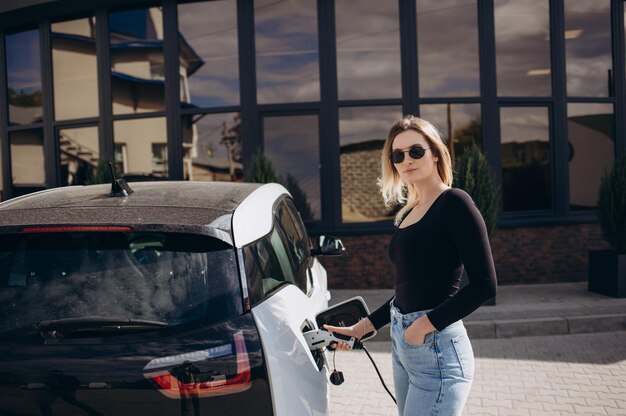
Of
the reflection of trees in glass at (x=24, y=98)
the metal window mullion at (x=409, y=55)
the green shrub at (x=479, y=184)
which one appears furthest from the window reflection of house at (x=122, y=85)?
the green shrub at (x=479, y=184)

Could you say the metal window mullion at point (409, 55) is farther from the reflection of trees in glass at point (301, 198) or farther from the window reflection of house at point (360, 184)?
the reflection of trees in glass at point (301, 198)

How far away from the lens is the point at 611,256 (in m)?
8.93

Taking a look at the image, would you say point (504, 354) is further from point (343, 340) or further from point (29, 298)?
point (29, 298)

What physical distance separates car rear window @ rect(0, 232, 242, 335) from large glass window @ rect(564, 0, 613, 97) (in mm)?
10021

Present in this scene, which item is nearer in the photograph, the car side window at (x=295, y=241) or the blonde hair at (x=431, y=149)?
the blonde hair at (x=431, y=149)

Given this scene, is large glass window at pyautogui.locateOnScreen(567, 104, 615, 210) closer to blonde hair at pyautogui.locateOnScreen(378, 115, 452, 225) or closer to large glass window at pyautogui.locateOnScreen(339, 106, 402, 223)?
large glass window at pyautogui.locateOnScreen(339, 106, 402, 223)

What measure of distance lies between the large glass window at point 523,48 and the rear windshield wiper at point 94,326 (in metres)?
9.46

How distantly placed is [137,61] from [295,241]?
26.4 feet

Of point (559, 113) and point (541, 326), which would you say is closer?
point (541, 326)

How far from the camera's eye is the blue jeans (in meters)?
2.41

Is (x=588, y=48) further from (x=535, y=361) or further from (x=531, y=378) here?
(x=531, y=378)

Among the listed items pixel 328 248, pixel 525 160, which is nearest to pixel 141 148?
pixel 525 160

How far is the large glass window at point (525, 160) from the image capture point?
34.9ft

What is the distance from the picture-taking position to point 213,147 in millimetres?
10594
